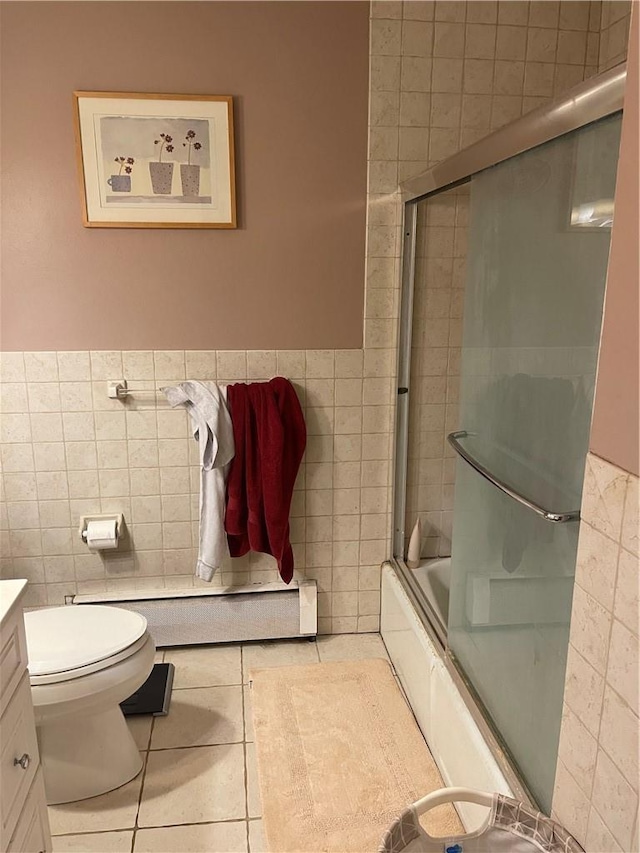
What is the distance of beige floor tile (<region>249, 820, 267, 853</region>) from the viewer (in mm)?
1748

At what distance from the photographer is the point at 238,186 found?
92.4 inches

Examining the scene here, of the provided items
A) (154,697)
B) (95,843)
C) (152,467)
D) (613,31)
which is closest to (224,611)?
(154,697)

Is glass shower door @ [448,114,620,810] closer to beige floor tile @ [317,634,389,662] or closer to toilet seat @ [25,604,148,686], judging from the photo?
beige floor tile @ [317,634,389,662]

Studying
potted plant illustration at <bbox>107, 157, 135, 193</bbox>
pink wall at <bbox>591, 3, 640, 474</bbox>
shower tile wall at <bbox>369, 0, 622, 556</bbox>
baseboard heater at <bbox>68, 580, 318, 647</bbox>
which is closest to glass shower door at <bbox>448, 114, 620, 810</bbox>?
pink wall at <bbox>591, 3, 640, 474</bbox>

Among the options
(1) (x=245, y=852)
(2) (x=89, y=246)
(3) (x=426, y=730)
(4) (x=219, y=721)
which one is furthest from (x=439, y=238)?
(1) (x=245, y=852)

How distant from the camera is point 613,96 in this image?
3.57ft

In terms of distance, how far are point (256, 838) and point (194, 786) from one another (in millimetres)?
271

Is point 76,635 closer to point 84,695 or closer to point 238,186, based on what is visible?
point 84,695

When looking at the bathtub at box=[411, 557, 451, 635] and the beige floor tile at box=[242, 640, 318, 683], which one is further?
the beige floor tile at box=[242, 640, 318, 683]

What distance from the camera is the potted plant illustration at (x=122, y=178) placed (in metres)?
2.28

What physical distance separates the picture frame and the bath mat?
5.50 ft

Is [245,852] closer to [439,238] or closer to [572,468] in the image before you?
[572,468]

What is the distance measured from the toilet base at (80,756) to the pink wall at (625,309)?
161 centimetres

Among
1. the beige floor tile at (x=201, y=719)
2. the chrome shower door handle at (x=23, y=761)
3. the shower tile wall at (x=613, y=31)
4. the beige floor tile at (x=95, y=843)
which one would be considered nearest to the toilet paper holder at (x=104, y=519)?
the beige floor tile at (x=201, y=719)
